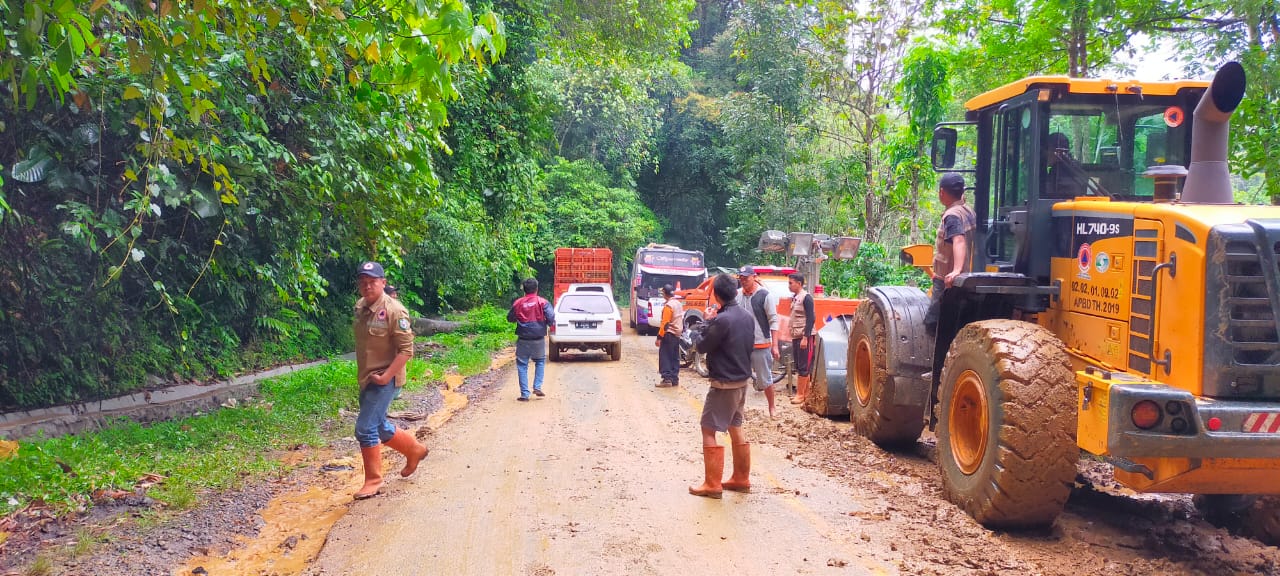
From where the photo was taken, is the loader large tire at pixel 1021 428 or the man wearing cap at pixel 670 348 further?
the man wearing cap at pixel 670 348

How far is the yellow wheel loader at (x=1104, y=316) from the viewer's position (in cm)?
488

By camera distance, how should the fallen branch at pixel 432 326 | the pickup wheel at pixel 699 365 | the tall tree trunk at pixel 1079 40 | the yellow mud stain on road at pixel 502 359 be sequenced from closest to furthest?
the tall tree trunk at pixel 1079 40
the pickup wheel at pixel 699 365
the yellow mud stain on road at pixel 502 359
the fallen branch at pixel 432 326

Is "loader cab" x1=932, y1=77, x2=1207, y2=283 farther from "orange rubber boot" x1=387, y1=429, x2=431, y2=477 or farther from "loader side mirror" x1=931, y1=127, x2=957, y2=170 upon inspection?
"orange rubber boot" x1=387, y1=429, x2=431, y2=477

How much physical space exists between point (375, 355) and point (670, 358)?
8090mm

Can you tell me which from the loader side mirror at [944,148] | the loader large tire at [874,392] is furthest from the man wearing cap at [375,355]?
the loader side mirror at [944,148]

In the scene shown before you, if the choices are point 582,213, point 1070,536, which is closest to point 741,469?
point 1070,536

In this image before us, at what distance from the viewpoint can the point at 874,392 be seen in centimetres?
867

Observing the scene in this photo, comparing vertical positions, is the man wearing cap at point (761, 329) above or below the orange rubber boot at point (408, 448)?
above

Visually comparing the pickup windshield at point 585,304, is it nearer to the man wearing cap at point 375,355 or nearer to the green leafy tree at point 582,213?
the man wearing cap at point 375,355

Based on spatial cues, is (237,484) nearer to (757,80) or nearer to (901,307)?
(901,307)

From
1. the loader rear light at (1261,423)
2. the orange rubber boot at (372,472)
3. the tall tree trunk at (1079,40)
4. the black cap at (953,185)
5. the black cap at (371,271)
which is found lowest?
the orange rubber boot at (372,472)

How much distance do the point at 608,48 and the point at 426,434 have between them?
1108cm

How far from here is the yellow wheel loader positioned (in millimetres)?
4883

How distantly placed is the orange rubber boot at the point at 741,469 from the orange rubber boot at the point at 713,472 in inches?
8.1
